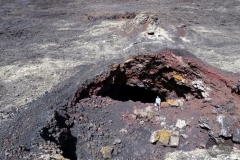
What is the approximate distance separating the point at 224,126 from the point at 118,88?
4.15 metres

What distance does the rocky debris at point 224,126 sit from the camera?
23.9 ft

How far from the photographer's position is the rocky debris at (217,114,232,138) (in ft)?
23.9

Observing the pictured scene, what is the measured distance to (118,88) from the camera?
10.2 m

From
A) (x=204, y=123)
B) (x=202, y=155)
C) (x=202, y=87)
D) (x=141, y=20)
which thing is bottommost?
(x=202, y=155)

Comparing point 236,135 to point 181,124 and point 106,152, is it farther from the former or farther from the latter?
point 106,152

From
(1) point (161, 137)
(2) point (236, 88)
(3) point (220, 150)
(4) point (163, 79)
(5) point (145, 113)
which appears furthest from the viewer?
(4) point (163, 79)

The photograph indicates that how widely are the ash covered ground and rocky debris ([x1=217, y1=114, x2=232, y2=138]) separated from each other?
0.08 feet

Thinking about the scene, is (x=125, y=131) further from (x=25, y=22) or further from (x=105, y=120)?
(x=25, y=22)

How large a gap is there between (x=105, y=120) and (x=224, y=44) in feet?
19.5

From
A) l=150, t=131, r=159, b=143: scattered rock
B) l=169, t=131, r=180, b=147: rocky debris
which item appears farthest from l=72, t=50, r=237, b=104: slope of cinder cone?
l=150, t=131, r=159, b=143: scattered rock

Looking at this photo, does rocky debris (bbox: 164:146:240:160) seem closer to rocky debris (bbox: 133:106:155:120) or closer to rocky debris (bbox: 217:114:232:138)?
rocky debris (bbox: 217:114:232:138)

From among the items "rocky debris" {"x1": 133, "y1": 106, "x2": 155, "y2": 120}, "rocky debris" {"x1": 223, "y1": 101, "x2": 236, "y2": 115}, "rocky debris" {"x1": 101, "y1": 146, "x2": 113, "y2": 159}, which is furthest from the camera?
"rocky debris" {"x1": 133, "y1": 106, "x2": 155, "y2": 120}

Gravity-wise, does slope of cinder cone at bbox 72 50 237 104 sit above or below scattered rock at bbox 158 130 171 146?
above

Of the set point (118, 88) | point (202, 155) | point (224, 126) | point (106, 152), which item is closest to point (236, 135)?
point (224, 126)
